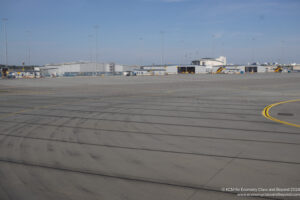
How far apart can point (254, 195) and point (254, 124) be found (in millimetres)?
7419

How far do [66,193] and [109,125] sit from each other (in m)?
6.70

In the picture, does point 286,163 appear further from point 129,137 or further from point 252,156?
point 129,137

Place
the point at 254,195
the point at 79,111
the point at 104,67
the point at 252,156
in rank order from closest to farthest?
1. the point at 254,195
2. the point at 252,156
3. the point at 79,111
4. the point at 104,67

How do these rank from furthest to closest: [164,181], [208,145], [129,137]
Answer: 1. [129,137]
2. [208,145]
3. [164,181]

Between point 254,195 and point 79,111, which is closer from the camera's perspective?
point 254,195

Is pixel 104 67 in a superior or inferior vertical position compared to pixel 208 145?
superior

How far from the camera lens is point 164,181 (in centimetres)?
614

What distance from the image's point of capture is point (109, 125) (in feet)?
40.1

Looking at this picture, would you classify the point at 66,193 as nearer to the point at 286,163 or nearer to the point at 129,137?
the point at 129,137

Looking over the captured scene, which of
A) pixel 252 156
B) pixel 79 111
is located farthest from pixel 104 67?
pixel 252 156

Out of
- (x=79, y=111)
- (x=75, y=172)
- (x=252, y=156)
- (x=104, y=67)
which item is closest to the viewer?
(x=75, y=172)

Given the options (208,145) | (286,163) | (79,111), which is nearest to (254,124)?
(208,145)

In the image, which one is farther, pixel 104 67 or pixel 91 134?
pixel 104 67

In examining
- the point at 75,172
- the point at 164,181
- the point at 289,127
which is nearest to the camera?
the point at 164,181
